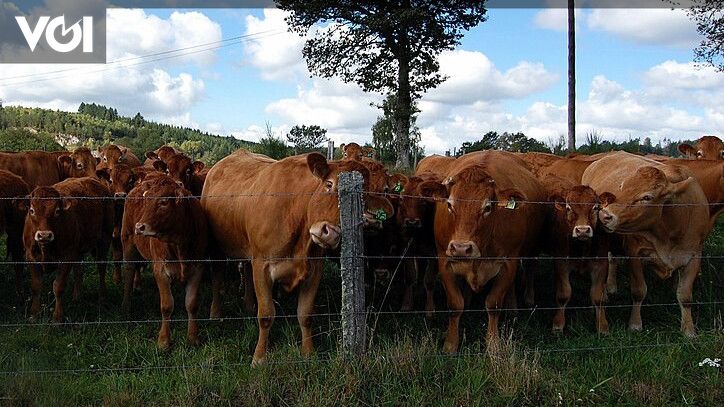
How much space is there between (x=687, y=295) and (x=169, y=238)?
5.58 m

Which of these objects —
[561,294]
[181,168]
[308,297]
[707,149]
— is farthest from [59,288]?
[707,149]

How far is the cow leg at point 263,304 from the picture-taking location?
6.46 m

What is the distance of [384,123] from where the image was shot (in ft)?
91.2

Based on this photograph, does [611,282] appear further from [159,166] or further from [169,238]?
[159,166]

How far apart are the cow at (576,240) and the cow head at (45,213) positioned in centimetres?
567

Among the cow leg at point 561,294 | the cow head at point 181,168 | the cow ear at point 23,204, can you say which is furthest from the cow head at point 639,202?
the cow ear at point 23,204

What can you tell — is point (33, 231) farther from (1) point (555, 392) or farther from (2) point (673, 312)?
(2) point (673, 312)

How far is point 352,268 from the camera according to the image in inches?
219

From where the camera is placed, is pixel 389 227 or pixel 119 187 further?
pixel 119 187

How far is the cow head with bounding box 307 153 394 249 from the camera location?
6.04 m

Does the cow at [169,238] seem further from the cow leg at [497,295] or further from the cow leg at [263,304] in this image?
the cow leg at [497,295]

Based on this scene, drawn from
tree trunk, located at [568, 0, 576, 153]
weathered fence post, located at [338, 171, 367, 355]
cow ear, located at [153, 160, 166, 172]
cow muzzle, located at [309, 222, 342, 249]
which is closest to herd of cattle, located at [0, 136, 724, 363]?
cow muzzle, located at [309, 222, 342, 249]

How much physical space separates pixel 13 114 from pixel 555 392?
9489 centimetres

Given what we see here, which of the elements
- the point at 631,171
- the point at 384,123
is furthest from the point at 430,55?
the point at 631,171
